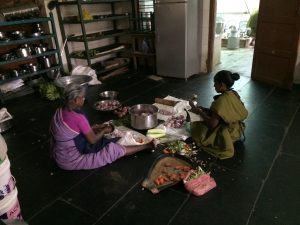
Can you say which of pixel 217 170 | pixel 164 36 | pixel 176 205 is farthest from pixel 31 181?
pixel 164 36

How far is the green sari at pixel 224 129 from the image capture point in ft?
7.53

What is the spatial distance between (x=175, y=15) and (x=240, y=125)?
2.54 m

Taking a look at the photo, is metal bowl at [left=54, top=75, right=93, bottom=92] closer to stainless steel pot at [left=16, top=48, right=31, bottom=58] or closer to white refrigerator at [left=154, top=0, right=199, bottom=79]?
stainless steel pot at [left=16, top=48, right=31, bottom=58]

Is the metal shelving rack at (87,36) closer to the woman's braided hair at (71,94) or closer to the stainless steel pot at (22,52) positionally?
the stainless steel pot at (22,52)

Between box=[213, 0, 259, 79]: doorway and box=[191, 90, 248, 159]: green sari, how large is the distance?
2603 mm

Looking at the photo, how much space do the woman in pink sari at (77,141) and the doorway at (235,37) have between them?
336cm

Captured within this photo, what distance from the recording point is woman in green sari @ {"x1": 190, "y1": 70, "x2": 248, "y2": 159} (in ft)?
7.51

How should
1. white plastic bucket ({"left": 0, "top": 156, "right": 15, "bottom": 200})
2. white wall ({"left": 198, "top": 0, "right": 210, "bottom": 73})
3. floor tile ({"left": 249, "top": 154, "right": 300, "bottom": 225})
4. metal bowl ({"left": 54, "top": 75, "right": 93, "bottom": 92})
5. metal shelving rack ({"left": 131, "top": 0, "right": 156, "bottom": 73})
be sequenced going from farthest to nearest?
metal shelving rack ({"left": 131, "top": 0, "right": 156, "bottom": 73}), white wall ({"left": 198, "top": 0, "right": 210, "bottom": 73}), metal bowl ({"left": 54, "top": 75, "right": 93, "bottom": 92}), floor tile ({"left": 249, "top": 154, "right": 300, "bottom": 225}), white plastic bucket ({"left": 0, "top": 156, "right": 15, "bottom": 200})

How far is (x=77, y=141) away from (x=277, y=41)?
342cm

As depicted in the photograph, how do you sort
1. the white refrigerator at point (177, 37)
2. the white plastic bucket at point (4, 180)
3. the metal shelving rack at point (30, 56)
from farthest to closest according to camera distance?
the white refrigerator at point (177, 37)
the metal shelving rack at point (30, 56)
the white plastic bucket at point (4, 180)

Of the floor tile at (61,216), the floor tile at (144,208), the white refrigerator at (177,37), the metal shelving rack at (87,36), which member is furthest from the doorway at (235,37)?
the floor tile at (61,216)

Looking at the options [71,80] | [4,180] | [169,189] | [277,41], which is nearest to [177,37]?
[277,41]

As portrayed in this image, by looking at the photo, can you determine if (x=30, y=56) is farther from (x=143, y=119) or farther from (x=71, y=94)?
(x=71, y=94)

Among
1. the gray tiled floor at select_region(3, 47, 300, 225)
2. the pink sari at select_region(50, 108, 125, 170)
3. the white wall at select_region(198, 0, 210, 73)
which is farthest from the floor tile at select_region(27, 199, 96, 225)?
the white wall at select_region(198, 0, 210, 73)
